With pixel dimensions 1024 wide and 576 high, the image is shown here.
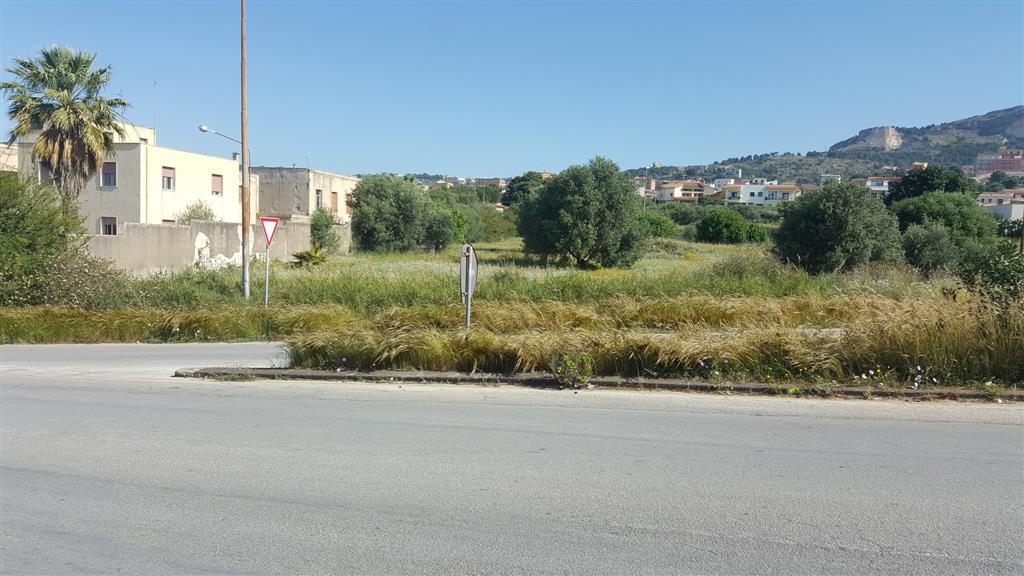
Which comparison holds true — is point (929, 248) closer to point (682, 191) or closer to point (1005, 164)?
point (682, 191)

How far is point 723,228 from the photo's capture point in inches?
2736

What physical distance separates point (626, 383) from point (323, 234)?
41.2 meters

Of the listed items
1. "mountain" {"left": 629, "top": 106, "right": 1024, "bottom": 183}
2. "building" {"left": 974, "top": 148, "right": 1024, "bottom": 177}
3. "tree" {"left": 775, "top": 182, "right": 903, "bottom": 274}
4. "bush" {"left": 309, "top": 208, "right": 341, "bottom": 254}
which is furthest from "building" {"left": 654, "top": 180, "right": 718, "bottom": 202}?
"tree" {"left": 775, "top": 182, "right": 903, "bottom": 274}

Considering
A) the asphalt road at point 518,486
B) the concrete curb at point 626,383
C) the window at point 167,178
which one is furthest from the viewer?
the window at point 167,178

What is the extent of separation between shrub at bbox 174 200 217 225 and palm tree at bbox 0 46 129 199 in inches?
387

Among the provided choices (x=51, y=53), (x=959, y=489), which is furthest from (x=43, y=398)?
(x=51, y=53)

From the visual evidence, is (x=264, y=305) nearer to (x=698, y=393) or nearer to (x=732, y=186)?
(x=698, y=393)

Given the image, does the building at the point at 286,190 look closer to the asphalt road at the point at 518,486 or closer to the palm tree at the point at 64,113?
the palm tree at the point at 64,113

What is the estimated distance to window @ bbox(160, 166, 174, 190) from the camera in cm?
4388

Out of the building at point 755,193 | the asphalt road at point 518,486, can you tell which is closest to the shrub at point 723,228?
the building at point 755,193

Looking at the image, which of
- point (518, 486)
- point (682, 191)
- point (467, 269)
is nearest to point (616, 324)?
point (467, 269)

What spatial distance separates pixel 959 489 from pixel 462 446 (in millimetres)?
3696

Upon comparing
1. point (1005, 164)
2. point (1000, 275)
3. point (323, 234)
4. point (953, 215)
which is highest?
point (1005, 164)

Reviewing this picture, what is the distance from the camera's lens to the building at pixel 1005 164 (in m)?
150
